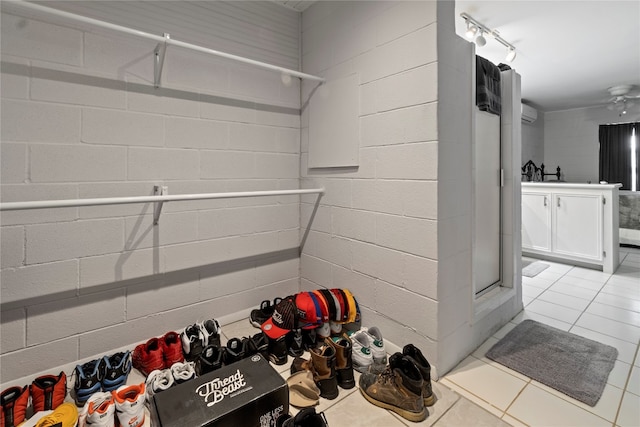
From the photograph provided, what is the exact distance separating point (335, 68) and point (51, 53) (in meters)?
1.67

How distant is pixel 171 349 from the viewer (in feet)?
5.76

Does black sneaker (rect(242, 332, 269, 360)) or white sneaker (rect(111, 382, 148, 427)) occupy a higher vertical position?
black sneaker (rect(242, 332, 269, 360))

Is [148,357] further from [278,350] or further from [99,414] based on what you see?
[278,350]

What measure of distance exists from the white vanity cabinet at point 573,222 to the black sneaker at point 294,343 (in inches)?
149

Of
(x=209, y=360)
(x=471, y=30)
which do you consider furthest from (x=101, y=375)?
(x=471, y=30)

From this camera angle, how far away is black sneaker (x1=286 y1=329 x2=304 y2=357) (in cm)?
187

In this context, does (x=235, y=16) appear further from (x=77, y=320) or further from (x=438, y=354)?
(x=438, y=354)

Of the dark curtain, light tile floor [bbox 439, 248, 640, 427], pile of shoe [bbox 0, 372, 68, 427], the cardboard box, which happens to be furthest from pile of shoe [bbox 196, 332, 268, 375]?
the dark curtain

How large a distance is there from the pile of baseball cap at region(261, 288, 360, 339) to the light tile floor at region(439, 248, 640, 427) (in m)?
0.68

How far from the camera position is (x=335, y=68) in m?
2.21

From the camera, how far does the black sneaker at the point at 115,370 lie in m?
1.53

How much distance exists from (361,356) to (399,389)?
12.7 inches

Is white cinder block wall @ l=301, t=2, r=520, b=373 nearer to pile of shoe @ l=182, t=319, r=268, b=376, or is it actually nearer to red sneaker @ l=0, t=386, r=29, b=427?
pile of shoe @ l=182, t=319, r=268, b=376

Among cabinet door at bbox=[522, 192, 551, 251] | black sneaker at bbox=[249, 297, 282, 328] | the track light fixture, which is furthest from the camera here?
cabinet door at bbox=[522, 192, 551, 251]
